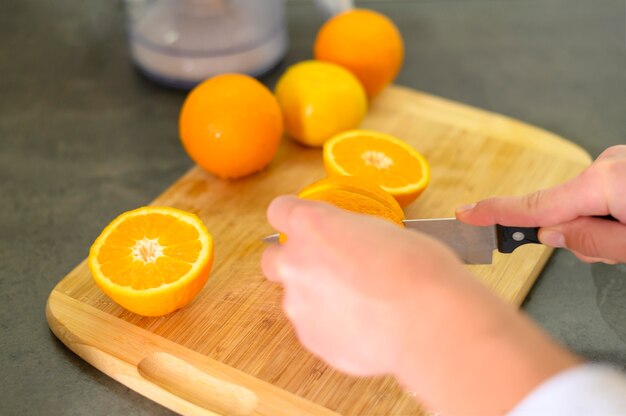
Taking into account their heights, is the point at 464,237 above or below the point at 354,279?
Answer: below

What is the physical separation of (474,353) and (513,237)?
1.40 ft

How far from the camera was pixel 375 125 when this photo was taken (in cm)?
150

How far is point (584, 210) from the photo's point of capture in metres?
1.01

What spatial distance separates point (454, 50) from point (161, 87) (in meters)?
0.65

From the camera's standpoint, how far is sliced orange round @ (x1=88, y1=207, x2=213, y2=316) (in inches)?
40.5

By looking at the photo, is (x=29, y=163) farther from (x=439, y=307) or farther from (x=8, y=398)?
(x=439, y=307)

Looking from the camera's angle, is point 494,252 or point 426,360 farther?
point 494,252

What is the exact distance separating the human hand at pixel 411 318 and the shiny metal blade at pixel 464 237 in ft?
1.23

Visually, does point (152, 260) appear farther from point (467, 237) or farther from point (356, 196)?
point (467, 237)

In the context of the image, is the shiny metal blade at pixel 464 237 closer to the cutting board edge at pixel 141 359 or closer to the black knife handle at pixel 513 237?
the black knife handle at pixel 513 237

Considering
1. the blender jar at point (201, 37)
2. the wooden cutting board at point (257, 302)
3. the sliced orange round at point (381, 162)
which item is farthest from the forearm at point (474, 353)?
the blender jar at point (201, 37)

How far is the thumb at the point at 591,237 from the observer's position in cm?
100

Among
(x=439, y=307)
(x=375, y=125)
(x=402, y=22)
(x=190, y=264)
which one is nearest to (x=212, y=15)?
(x=375, y=125)

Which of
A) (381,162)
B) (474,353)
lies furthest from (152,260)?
(474,353)
